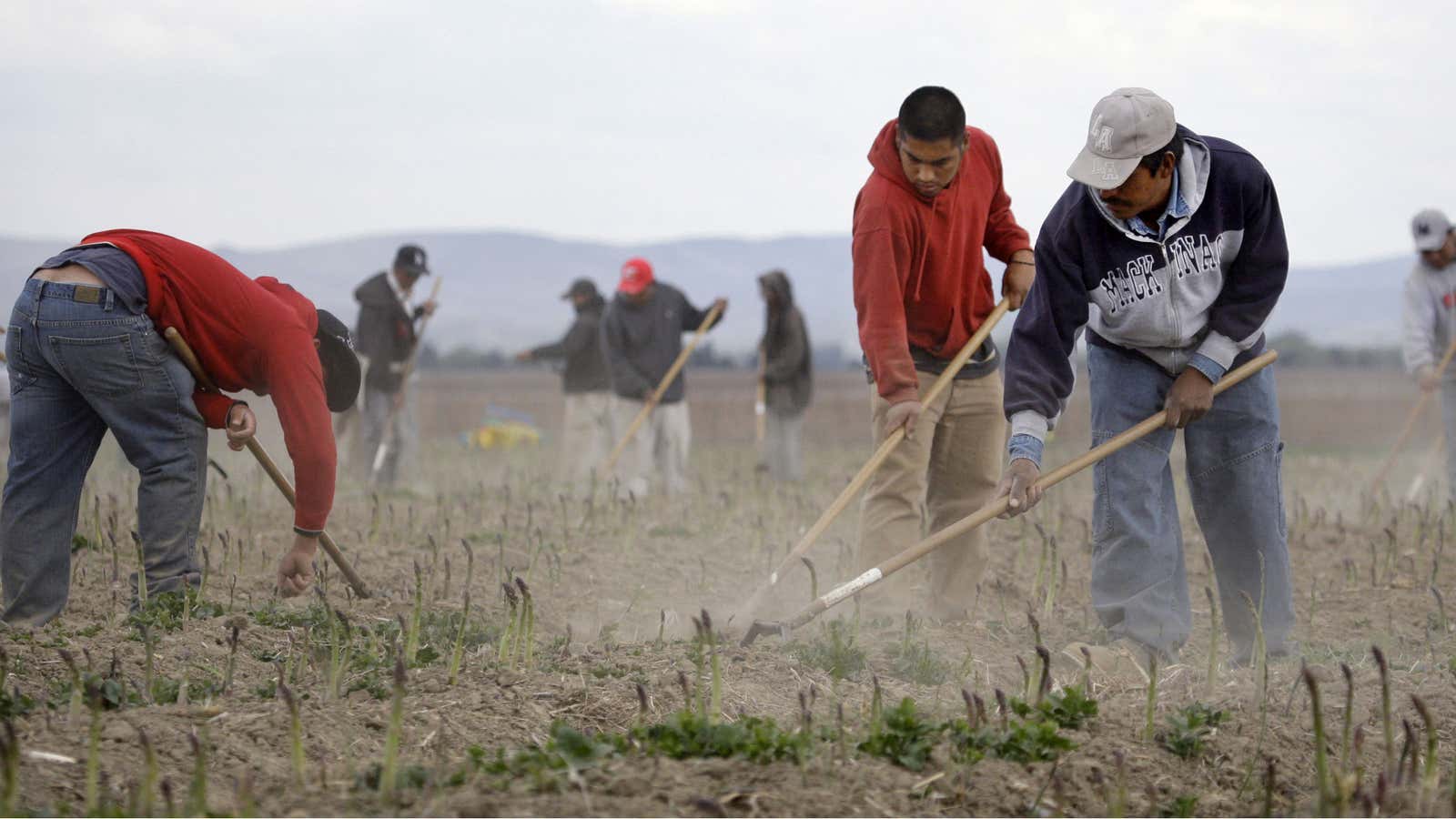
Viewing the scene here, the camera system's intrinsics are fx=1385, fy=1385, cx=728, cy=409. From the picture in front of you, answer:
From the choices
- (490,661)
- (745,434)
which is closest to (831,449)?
(745,434)

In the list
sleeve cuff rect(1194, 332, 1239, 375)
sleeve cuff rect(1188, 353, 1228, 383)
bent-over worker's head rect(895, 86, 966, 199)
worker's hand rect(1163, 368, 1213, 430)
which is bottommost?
worker's hand rect(1163, 368, 1213, 430)

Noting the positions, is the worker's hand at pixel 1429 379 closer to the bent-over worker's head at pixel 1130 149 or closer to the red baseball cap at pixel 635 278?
the bent-over worker's head at pixel 1130 149

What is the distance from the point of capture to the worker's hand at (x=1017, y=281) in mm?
5742

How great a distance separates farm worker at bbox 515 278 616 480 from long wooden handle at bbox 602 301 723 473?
2.11ft

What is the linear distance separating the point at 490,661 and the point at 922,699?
1415 millimetres

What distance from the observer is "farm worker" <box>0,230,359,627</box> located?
457cm

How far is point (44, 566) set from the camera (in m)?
4.89

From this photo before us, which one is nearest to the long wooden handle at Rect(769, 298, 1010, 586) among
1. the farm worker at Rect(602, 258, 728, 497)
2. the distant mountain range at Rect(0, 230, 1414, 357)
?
the farm worker at Rect(602, 258, 728, 497)

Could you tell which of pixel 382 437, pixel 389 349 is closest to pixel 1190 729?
pixel 389 349

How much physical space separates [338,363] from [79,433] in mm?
920

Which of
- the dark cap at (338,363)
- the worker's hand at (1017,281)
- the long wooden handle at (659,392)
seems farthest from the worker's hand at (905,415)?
the long wooden handle at (659,392)

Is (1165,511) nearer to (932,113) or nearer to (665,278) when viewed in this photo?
(932,113)

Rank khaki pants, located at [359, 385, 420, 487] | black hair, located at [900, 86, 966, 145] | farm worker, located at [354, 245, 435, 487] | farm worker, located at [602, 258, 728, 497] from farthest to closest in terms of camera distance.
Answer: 1. khaki pants, located at [359, 385, 420, 487]
2. farm worker, located at [354, 245, 435, 487]
3. farm worker, located at [602, 258, 728, 497]
4. black hair, located at [900, 86, 966, 145]

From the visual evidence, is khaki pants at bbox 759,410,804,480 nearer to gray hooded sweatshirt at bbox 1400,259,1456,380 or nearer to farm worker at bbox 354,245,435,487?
farm worker at bbox 354,245,435,487
